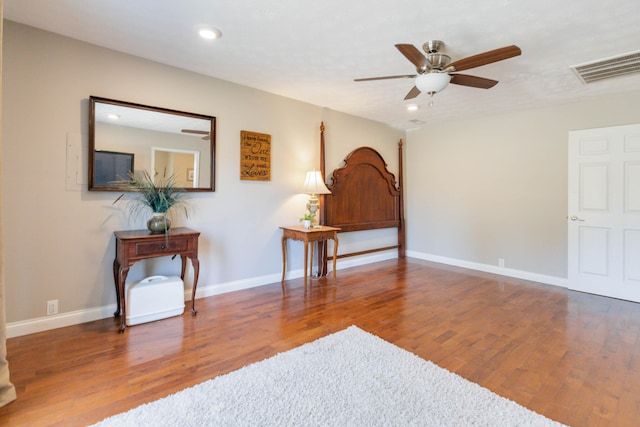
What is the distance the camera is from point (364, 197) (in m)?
5.16

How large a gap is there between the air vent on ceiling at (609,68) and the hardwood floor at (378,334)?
2.50 m

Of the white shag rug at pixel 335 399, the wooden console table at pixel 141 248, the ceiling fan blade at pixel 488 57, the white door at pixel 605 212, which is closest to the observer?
the white shag rug at pixel 335 399

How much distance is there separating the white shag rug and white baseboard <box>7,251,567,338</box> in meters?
1.62

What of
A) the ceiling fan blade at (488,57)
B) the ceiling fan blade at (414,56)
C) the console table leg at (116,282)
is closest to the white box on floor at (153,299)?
the console table leg at (116,282)

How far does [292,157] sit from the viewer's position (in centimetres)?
428

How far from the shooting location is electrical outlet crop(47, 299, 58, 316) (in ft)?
8.70

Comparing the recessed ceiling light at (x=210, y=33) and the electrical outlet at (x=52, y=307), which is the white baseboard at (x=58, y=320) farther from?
the recessed ceiling light at (x=210, y=33)

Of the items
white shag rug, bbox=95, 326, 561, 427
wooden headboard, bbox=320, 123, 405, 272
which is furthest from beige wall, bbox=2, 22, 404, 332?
white shag rug, bbox=95, 326, 561, 427

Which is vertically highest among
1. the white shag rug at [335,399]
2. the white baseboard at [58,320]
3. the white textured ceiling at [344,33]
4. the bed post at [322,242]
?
the white textured ceiling at [344,33]

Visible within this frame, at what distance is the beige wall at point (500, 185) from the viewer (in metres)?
4.14

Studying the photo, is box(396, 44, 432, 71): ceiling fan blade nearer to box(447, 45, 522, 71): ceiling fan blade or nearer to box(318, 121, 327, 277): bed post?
box(447, 45, 522, 71): ceiling fan blade

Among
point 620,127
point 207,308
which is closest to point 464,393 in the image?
point 207,308

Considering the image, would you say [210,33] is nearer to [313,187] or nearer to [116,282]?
[313,187]

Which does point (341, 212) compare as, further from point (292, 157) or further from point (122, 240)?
point (122, 240)
